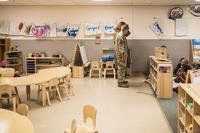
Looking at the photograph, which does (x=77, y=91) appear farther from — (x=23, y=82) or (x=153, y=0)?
(x=153, y=0)

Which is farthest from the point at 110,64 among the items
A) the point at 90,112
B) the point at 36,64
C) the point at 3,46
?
the point at 90,112

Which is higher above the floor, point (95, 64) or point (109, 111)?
point (95, 64)

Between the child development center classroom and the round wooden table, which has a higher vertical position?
the child development center classroom

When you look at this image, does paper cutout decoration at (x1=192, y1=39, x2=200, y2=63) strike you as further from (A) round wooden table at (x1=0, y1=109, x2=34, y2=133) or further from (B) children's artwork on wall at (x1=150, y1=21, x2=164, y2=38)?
(A) round wooden table at (x1=0, y1=109, x2=34, y2=133)

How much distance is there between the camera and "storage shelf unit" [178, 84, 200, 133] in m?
3.81

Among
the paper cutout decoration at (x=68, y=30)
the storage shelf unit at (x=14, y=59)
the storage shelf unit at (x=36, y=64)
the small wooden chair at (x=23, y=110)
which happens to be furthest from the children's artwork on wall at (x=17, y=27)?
the small wooden chair at (x=23, y=110)

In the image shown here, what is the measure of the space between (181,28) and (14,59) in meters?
6.67

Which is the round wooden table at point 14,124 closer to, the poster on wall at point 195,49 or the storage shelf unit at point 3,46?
the storage shelf unit at point 3,46

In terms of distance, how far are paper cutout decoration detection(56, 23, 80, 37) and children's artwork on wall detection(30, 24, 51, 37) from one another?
40cm

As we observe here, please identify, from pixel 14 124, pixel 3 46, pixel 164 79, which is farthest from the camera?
pixel 3 46

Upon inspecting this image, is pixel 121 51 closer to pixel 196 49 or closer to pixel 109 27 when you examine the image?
pixel 109 27

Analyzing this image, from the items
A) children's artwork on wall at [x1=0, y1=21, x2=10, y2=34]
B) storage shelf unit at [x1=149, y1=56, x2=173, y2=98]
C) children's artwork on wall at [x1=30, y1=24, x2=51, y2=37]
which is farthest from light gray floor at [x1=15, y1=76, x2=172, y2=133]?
children's artwork on wall at [x1=0, y1=21, x2=10, y2=34]

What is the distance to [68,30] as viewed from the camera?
448 inches

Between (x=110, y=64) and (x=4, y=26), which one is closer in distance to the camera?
(x=110, y=64)
